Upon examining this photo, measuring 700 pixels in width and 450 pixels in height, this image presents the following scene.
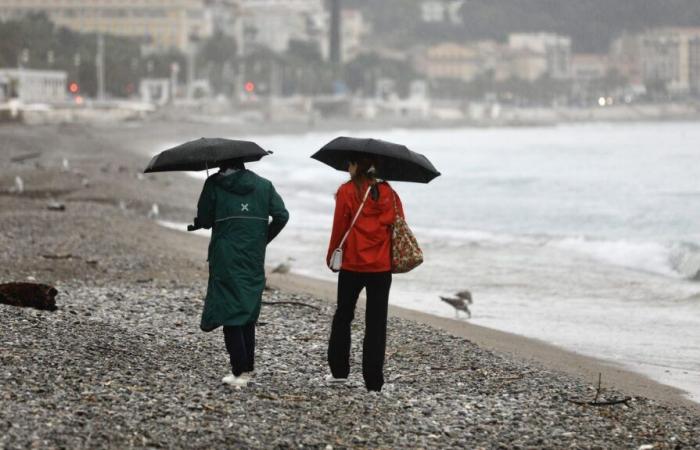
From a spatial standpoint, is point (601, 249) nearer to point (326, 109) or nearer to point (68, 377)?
point (68, 377)

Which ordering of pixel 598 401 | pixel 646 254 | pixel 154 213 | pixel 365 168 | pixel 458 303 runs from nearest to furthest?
pixel 365 168
pixel 598 401
pixel 458 303
pixel 646 254
pixel 154 213

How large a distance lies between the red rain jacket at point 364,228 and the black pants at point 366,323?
0.06 m

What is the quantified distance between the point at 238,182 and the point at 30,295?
111 inches

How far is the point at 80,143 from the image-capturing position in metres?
51.6

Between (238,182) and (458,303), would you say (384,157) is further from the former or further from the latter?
(458,303)

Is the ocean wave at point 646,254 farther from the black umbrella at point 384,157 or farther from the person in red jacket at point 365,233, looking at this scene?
the person in red jacket at point 365,233

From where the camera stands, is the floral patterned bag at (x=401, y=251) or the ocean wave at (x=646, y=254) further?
the ocean wave at (x=646, y=254)

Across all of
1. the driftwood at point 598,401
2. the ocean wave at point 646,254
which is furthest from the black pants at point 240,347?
the ocean wave at point 646,254

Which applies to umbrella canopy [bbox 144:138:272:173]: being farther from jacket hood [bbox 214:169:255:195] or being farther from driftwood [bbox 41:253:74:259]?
driftwood [bbox 41:253:74:259]

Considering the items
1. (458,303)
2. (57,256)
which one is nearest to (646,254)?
(458,303)

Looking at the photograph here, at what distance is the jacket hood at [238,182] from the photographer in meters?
7.25

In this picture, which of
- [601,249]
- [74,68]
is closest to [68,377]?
[601,249]

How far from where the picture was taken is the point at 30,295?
9.52 meters

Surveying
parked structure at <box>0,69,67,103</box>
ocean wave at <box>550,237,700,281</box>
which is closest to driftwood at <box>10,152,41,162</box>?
ocean wave at <box>550,237,700,281</box>
